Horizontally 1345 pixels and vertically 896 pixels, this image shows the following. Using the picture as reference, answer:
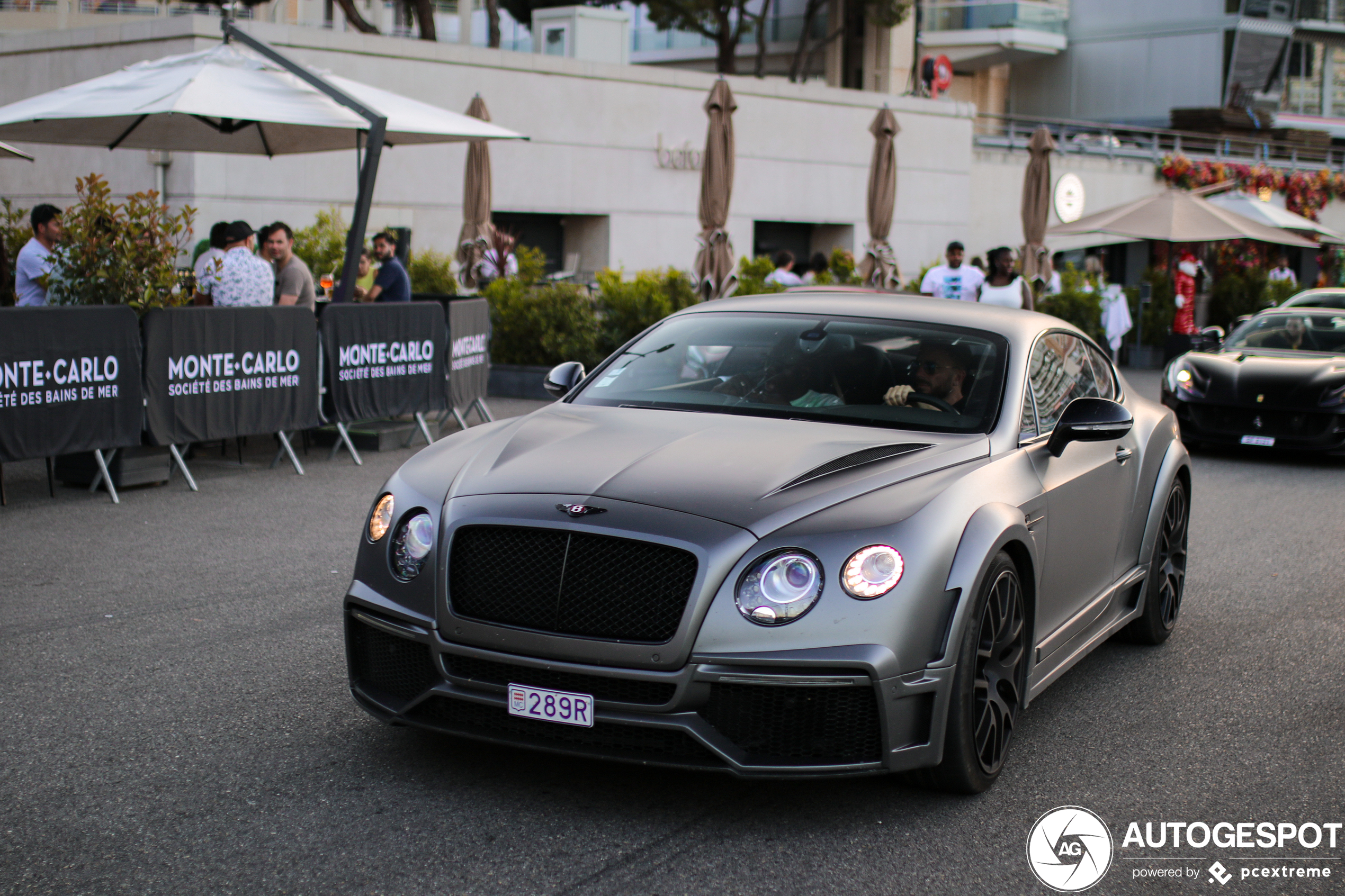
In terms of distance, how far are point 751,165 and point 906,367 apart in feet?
90.7

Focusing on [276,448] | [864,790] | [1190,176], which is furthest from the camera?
[1190,176]

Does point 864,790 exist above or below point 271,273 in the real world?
below

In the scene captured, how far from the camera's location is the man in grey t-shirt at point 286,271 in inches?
452

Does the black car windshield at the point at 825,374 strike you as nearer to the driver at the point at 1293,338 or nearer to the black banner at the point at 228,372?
the black banner at the point at 228,372

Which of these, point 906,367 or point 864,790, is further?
point 906,367

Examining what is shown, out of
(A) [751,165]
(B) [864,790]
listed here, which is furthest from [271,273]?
(A) [751,165]

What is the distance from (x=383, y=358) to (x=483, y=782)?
7.66 meters

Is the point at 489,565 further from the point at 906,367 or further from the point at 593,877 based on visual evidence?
the point at 906,367

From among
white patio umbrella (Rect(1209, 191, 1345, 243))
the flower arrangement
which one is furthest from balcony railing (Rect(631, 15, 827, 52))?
white patio umbrella (Rect(1209, 191, 1345, 243))

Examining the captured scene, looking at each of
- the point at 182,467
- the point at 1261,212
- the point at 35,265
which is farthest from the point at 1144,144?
the point at 182,467

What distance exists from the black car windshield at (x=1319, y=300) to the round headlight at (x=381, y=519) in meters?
14.7

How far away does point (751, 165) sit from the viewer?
105 feet

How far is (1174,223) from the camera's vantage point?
67.2 ft

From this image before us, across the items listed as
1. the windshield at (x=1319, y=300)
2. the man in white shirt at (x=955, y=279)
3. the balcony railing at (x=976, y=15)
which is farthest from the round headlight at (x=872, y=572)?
the balcony railing at (x=976, y=15)
